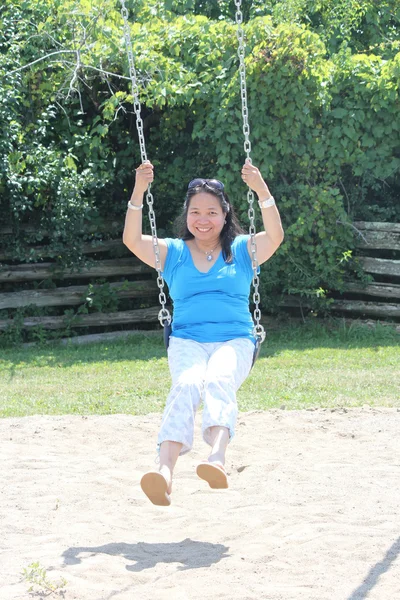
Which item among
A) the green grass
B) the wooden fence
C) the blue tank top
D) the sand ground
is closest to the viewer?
the sand ground

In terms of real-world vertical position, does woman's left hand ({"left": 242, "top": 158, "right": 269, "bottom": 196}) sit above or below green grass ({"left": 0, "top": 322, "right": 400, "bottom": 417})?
above

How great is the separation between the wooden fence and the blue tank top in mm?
5281

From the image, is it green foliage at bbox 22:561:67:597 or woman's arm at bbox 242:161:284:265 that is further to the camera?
woman's arm at bbox 242:161:284:265

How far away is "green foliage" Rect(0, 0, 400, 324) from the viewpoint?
8961 mm

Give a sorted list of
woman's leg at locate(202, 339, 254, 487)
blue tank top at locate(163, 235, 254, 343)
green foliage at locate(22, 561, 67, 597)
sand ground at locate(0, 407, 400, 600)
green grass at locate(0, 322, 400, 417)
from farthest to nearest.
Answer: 1. green grass at locate(0, 322, 400, 417)
2. blue tank top at locate(163, 235, 254, 343)
3. woman's leg at locate(202, 339, 254, 487)
4. sand ground at locate(0, 407, 400, 600)
5. green foliage at locate(22, 561, 67, 597)

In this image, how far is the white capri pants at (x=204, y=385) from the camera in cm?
379

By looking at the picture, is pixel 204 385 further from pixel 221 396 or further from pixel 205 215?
pixel 205 215

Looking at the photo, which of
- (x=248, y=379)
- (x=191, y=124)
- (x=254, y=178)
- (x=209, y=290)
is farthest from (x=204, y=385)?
(x=191, y=124)

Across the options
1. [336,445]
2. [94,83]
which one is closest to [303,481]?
[336,445]

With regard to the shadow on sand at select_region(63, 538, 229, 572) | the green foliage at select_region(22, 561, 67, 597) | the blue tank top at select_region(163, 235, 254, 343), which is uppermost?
the blue tank top at select_region(163, 235, 254, 343)

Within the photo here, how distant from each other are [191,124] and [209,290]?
5755 mm

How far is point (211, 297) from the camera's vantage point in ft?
14.0

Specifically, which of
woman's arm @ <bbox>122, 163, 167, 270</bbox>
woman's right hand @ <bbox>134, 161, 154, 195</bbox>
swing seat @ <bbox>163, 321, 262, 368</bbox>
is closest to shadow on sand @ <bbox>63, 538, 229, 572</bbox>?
swing seat @ <bbox>163, 321, 262, 368</bbox>

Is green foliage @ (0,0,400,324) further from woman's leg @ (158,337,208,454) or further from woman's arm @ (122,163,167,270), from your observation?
woman's leg @ (158,337,208,454)
